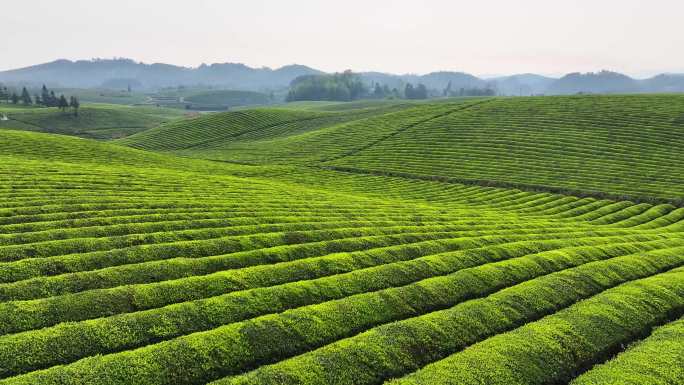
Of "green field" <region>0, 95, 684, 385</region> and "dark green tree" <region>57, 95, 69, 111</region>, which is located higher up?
"dark green tree" <region>57, 95, 69, 111</region>

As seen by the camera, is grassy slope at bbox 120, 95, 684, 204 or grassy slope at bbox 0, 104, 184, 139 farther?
grassy slope at bbox 0, 104, 184, 139

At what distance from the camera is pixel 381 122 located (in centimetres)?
13038

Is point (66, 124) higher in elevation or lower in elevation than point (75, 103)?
lower

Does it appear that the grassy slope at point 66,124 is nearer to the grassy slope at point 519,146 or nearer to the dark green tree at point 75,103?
the dark green tree at point 75,103

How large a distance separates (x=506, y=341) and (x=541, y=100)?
12285 centimetres

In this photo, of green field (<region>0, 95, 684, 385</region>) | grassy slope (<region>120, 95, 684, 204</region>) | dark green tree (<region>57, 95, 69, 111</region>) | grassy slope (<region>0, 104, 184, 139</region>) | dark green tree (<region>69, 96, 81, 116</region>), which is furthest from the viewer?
dark green tree (<region>69, 96, 81, 116</region>)

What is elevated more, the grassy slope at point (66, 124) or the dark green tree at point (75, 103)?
the dark green tree at point (75, 103)

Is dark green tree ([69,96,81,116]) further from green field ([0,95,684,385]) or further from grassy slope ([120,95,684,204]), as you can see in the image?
green field ([0,95,684,385])

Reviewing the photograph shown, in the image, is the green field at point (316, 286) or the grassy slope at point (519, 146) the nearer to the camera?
the green field at point (316, 286)

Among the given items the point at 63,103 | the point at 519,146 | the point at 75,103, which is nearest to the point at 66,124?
the point at 75,103

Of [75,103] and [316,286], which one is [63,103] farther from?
[316,286]

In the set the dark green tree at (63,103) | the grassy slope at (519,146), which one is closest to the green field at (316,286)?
the grassy slope at (519,146)

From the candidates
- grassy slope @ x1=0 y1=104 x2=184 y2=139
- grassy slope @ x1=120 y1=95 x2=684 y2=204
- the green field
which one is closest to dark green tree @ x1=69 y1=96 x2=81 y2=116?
grassy slope @ x1=0 y1=104 x2=184 y2=139

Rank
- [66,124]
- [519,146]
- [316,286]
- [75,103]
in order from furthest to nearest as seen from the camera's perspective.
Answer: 1. [75,103]
2. [66,124]
3. [519,146]
4. [316,286]
